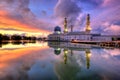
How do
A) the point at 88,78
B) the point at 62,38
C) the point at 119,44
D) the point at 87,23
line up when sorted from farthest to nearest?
the point at 62,38
the point at 87,23
the point at 119,44
the point at 88,78

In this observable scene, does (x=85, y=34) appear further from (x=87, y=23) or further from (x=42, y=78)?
(x=42, y=78)

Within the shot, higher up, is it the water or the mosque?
the mosque

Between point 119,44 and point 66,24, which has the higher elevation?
point 66,24

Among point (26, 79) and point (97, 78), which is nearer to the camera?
point (26, 79)

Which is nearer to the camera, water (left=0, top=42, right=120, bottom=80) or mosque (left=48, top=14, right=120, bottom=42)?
water (left=0, top=42, right=120, bottom=80)

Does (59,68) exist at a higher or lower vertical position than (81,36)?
lower

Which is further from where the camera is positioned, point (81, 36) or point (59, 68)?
point (81, 36)

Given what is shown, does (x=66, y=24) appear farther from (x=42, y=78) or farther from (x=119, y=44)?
(x=42, y=78)

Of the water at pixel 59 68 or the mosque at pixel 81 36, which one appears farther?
the mosque at pixel 81 36

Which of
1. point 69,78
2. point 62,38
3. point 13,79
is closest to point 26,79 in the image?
point 13,79

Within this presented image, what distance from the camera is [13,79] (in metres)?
13.0

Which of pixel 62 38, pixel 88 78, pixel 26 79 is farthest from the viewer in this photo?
pixel 62 38

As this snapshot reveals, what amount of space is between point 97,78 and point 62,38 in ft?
480

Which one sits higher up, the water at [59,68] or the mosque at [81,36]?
the mosque at [81,36]
